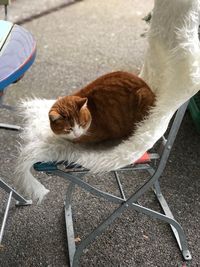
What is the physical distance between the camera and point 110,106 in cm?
111

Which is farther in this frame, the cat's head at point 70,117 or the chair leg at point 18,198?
the chair leg at point 18,198

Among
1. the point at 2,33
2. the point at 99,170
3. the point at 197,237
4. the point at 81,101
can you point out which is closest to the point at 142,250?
the point at 197,237

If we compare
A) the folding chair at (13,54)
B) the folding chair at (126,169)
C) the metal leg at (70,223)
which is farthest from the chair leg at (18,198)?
the folding chair at (126,169)

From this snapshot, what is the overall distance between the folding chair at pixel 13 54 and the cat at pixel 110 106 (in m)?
0.16

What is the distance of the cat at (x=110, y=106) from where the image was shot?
3.61 ft

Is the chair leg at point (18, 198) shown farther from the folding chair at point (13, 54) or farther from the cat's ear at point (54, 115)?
the cat's ear at point (54, 115)

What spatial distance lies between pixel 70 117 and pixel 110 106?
5.3 inches

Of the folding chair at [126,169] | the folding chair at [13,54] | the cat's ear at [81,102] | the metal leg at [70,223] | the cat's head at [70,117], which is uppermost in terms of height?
the folding chair at [13,54]

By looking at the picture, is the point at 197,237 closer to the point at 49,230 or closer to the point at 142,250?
the point at 142,250

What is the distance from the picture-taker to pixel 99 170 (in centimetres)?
110

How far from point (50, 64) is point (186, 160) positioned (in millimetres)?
1206

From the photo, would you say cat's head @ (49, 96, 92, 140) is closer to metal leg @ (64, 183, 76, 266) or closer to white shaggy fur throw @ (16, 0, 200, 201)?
white shaggy fur throw @ (16, 0, 200, 201)

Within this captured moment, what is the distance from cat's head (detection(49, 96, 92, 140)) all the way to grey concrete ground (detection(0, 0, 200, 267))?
1.78ft

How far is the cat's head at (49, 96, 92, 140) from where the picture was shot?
1051 millimetres
